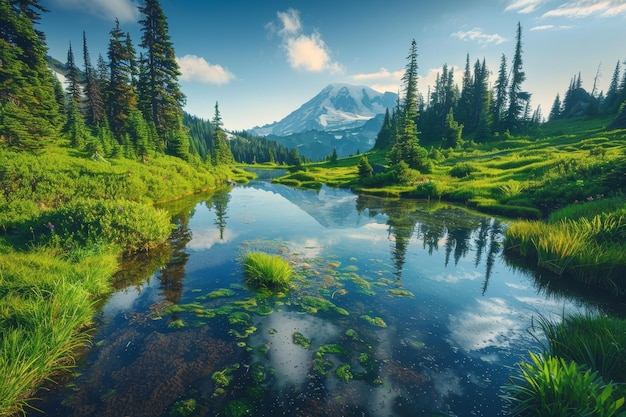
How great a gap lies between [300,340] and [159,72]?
4367 centimetres

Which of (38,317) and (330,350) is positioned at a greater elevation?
(38,317)

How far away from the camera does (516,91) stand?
2670 inches

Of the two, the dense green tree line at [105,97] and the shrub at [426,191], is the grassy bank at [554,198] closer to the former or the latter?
the shrub at [426,191]

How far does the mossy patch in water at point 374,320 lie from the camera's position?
770 cm

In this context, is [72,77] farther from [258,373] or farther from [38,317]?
[258,373]

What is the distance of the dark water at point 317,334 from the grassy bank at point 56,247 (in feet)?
2.12

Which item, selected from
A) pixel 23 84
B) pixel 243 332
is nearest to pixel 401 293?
pixel 243 332

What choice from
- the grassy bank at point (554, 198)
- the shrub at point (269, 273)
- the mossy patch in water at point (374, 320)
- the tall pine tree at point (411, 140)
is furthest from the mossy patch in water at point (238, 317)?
the tall pine tree at point (411, 140)

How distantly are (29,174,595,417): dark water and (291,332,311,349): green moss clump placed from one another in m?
0.10

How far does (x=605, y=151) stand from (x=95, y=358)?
Answer: 40850 millimetres

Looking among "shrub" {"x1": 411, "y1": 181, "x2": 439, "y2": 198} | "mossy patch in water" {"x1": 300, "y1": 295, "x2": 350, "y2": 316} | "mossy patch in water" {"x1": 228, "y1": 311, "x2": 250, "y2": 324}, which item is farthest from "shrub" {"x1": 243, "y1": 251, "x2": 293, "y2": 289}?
"shrub" {"x1": 411, "y1": 181, "x2": 439, "y2": 198}

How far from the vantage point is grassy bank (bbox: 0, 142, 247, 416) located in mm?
5344

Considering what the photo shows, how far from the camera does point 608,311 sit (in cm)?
826

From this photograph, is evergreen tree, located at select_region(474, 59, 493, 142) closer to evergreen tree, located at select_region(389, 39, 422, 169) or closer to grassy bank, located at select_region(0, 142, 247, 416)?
evergreen tree, located at select_region(389, 39, 422, 169)
